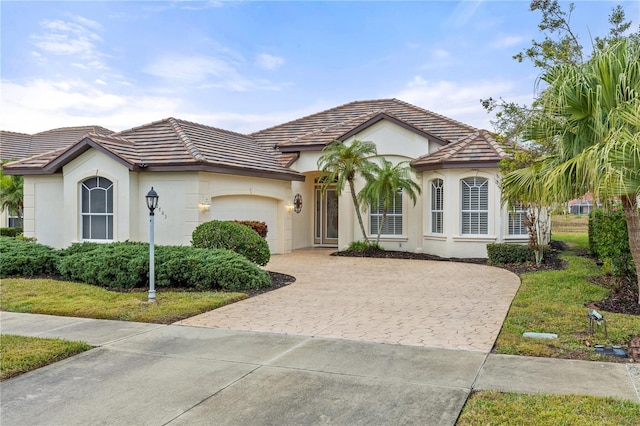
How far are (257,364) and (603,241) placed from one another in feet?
27.2

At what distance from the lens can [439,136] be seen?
19.7 metres

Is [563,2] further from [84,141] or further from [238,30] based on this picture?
[84,141]

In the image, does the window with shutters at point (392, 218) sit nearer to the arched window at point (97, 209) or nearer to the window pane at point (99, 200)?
the arched window at point (97, 209)

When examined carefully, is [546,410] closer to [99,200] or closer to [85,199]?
[99,200]

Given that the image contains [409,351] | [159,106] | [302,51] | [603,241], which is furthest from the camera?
[159,106]

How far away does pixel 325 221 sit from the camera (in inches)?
871

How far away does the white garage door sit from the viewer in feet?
53.5

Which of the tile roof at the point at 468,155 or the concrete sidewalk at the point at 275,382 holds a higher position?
the tile roof at the point at 468,155

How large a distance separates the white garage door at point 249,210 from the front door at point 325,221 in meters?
3.60

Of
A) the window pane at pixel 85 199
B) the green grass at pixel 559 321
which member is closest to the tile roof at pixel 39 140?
the window pane at pixel 85 199

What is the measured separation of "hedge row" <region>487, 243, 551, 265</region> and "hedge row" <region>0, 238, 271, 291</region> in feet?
25.8

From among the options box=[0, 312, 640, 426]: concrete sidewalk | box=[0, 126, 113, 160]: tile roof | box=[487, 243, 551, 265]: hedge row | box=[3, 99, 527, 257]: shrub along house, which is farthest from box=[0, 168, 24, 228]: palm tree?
box=[487, 243, 551, 265]: hedge row

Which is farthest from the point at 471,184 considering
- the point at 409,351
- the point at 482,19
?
the point at 409,351

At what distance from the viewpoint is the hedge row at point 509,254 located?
1493 cm
